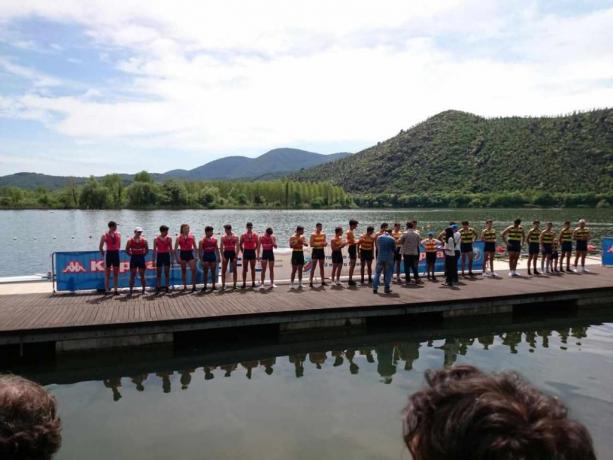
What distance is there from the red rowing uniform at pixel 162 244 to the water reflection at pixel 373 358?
13.0ft

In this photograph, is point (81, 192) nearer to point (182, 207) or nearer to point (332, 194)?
point (182, 207)

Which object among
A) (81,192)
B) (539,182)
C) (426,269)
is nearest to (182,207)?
(81,192)

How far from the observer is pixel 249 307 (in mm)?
11383

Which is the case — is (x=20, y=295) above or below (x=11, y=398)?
below

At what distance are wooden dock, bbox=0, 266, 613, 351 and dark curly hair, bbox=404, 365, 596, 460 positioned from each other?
376 inches

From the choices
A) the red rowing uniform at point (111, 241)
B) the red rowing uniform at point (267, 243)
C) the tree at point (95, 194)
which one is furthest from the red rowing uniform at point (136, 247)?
the tree at point (95, 194)

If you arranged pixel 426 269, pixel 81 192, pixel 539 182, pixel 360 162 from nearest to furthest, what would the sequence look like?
pixel 426 269 < pixel 81 192 < pixel 539 182 < pixel 360 162

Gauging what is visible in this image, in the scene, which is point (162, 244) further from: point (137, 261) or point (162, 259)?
point (137, 261)

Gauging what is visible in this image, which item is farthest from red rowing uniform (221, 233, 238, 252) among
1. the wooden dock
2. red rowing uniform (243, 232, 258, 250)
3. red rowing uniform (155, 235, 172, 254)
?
red rowing uniform (155, 235, 172, 254)

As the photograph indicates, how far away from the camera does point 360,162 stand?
191 m

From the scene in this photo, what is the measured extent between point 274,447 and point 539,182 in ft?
418

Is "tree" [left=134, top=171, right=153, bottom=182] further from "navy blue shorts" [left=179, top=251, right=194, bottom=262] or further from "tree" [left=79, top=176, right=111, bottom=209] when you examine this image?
"navy blue shorts" [left=179, top=251, right=194, bottom=262]

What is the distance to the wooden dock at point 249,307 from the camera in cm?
977

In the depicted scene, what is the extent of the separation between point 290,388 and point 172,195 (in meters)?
113
